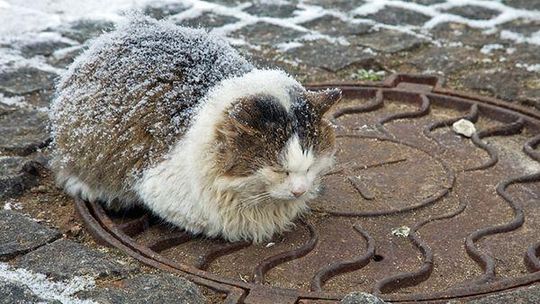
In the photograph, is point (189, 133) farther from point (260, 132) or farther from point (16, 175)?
point (16, 175)

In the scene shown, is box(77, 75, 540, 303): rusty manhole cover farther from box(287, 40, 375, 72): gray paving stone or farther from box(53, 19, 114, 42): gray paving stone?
box(53, 19, 114, 42): gray paving stone

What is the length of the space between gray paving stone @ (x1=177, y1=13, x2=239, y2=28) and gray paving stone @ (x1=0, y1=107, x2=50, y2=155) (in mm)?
1571

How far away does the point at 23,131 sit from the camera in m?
4.36

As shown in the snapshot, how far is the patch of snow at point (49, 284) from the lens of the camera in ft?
9.72

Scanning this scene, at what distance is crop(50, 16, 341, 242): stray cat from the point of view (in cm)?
326

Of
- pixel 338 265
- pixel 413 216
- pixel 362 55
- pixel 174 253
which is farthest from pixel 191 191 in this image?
pixel 362 55

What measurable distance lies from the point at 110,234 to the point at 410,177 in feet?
4.39

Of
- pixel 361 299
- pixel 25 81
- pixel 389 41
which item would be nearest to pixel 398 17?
pixel 389 41

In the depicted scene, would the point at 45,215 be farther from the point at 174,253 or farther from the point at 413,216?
the point at 413,216

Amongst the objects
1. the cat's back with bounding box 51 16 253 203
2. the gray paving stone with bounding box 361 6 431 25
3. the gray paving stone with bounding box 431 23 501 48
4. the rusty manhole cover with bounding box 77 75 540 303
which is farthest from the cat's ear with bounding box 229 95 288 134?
the gray paving stone with bounding box 361 6 431 25

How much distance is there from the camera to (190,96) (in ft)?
11.7

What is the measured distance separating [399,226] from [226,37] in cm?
245

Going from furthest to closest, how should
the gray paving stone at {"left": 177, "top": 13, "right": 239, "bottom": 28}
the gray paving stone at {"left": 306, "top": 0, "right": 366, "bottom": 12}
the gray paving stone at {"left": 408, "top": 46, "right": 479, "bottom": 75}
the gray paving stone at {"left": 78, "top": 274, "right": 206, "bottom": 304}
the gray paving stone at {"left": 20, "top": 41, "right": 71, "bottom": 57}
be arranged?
the gray paving stone at {"left": 306, "top": 0, "right": 366, "bottom": 12} < the gray paving stone at {"left": 177, "top": 13, "right": 239, "bottom": 28} < the gray paving stone at {"left": 20, "top": 41, "right": 71, "bottom": 57} < the gray paving stone at {"left": 408, "top": 46, "right": 479, "bottom": 75} < the gray paving stone at {"left": 78, "top": 274, "right": 206, "bottom": 304}

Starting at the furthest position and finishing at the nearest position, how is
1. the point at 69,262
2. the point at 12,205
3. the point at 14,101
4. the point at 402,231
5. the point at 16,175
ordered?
the point at 14,101 < the point at 16,175 < the point at 12,205 < the point at 402,231 < the point at 69,262
